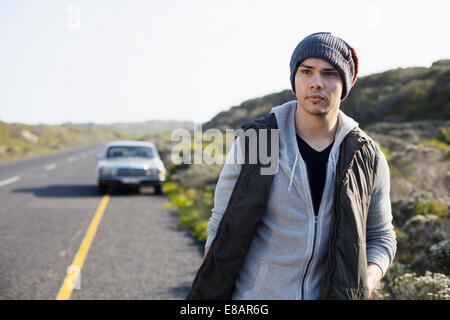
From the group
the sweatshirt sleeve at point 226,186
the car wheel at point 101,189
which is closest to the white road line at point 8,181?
the car wheel at point 101,189

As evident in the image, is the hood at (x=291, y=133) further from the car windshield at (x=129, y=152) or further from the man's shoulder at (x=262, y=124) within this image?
the car windshield at (x=129, y=152)

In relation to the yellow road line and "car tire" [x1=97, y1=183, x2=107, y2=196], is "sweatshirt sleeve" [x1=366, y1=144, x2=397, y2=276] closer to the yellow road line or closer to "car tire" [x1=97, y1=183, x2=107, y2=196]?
the yellow road line

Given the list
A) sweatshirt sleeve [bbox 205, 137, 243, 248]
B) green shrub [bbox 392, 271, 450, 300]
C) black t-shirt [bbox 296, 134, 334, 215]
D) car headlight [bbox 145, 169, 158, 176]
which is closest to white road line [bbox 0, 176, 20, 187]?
car headlight [bbox 145, 169, 158, 176]

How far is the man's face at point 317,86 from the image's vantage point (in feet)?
6.75

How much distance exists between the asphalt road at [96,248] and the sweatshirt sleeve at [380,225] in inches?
130

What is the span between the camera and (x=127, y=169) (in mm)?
13320

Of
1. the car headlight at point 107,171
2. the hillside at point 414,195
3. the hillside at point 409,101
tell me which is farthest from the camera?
the hillside at point 409,101

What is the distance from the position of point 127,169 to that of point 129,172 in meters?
0.10

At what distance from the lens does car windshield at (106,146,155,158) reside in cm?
1435

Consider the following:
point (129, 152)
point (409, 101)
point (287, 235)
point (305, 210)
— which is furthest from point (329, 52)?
point (409, 101)
